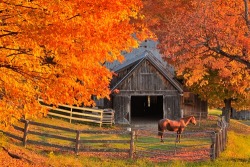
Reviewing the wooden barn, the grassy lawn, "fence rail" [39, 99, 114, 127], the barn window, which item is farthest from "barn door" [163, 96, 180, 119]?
the grassy lawn

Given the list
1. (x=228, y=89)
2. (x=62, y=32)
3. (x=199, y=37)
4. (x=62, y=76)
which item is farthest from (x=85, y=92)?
(x=228, y=89)

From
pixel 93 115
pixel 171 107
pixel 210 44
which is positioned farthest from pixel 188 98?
pixel 210 44

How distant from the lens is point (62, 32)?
962 centimetres

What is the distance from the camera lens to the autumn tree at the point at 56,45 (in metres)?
9.66

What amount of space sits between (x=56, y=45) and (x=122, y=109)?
984 inches

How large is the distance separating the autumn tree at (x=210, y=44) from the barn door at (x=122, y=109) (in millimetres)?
5714

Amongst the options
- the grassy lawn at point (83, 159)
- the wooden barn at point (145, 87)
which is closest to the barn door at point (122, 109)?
the wooden barn at point (145, 87)

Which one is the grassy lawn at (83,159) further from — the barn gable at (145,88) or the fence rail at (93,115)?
the barn gable at (145,88)

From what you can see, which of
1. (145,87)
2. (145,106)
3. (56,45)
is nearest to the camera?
(56,45)

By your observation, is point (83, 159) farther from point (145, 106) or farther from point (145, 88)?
point (145, 106)

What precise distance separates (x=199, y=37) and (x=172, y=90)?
15.5m

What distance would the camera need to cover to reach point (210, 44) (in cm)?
2034

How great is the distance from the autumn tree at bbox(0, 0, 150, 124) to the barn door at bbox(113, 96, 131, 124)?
21652 millimetres

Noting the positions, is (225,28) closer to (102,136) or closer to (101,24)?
(102,136)
